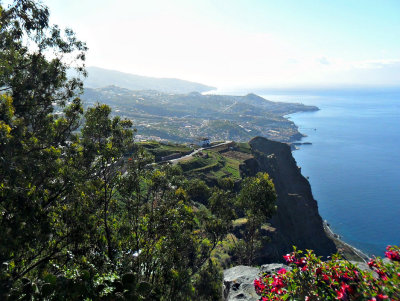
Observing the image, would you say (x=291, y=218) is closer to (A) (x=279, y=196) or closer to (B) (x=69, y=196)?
(A) (x=279, y=196)

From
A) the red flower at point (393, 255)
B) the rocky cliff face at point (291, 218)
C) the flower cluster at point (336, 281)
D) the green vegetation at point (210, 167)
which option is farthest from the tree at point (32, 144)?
the green vegetation at point (210, 167)

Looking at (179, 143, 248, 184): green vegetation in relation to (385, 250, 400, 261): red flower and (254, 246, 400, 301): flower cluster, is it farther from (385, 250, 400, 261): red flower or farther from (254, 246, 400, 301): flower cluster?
(385, 250, 400, 261): red flower

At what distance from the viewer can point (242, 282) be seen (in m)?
19.4

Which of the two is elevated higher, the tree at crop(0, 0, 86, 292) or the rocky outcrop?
the tree at crop(0, 0, 86, 292)

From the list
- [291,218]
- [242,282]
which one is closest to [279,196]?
[291,218]

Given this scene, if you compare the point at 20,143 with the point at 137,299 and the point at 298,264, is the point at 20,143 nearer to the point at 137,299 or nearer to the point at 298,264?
the point at 137,299

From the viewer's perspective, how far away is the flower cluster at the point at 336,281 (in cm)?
819

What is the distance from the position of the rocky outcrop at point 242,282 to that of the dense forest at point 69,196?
3654mm

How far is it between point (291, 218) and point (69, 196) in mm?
79194

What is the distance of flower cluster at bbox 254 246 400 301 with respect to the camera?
8.19m

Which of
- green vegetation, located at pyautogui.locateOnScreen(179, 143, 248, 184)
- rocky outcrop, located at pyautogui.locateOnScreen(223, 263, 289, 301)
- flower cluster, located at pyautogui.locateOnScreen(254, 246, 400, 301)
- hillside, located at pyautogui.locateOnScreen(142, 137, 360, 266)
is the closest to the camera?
flower cluster, located at pyautogui.locateOnScreen(254, 246, 400, 301)

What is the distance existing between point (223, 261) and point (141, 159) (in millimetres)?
37681

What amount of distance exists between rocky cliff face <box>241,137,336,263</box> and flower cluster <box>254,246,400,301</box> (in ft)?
156

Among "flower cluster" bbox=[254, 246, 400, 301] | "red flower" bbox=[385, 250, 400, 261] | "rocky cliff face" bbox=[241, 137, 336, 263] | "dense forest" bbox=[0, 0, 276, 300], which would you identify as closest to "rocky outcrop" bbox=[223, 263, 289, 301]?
"dense forest" bbox=[0, 0, 276, 300]
